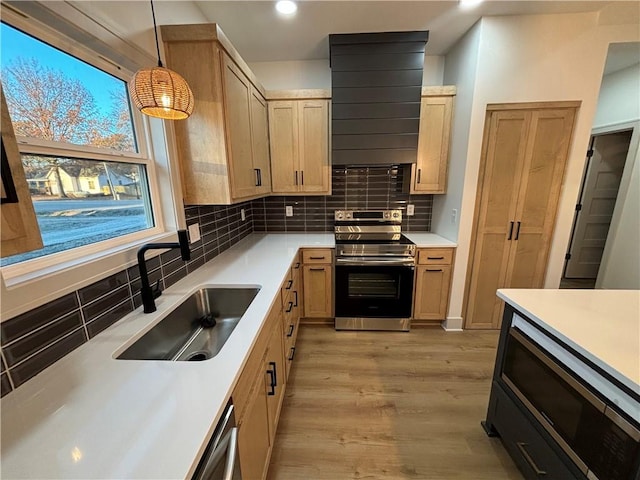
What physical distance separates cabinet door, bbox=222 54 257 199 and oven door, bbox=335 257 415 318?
115 centimetres

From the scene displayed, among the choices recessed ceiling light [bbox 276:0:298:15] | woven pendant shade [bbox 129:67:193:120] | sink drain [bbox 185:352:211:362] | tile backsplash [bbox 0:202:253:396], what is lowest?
sink drain [bbox 185:352:211:362]

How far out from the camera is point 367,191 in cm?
291

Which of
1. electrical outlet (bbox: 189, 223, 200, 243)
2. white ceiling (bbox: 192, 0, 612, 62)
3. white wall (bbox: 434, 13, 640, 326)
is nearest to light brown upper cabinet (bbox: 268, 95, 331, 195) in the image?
white ceiling (bbox: 192, 0, 612, 62)

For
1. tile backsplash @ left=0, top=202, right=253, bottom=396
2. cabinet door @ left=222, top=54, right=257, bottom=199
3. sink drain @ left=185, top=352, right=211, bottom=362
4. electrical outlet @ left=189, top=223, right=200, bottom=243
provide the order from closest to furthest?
1. tile backsplash @ left=0, top=202, right=253, bottom=396
2. sink drain @ left=185, top=352, right=211, bottom=362
3. cabinet door @ left=222, top=54, right=257, bottom=199
4. electrical outlet @ left=189, top=223, right=200, bottom=243

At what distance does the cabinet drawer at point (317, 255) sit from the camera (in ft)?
8.20

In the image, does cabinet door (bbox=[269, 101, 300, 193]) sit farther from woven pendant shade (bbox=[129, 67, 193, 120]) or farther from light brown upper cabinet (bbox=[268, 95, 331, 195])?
woven pendant shade (bbox=[129, 67, 193, 120])

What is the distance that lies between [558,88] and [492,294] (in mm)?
1821

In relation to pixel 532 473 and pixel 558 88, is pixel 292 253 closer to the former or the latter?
pixel 532 473

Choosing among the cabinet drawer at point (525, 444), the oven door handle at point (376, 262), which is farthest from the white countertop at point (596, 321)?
the oven door handle at point (376, 262)

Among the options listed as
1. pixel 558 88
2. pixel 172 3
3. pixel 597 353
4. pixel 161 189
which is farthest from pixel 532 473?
pixel 172 3

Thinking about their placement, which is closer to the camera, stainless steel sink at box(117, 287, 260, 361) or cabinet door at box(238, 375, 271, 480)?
cabinet door at box(238, 375, 271, 480)

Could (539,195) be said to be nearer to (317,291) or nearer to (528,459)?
(528,459)

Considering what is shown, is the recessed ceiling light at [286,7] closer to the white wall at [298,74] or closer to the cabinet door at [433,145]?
the white wall at [298,74]

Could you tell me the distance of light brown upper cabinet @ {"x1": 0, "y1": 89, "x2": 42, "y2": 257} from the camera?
520 mm
